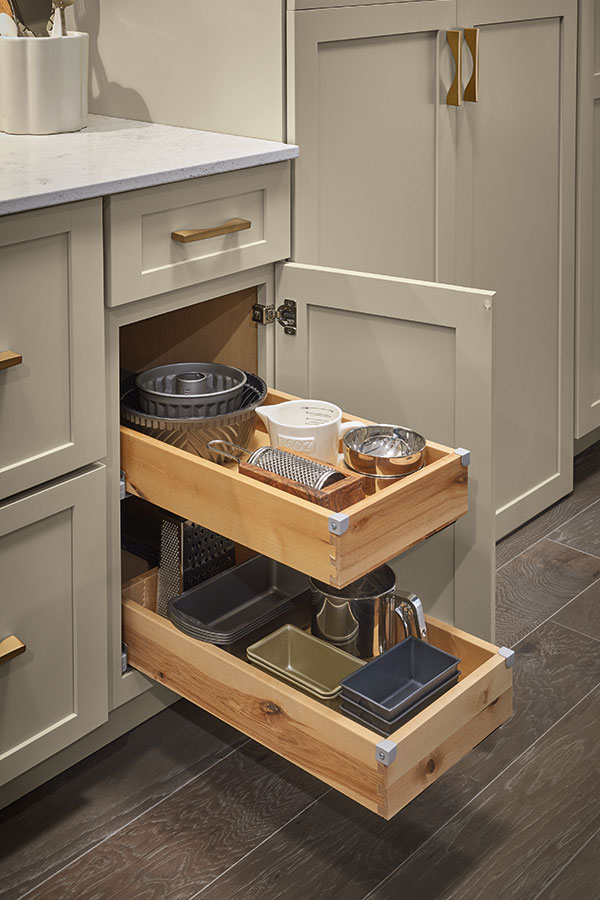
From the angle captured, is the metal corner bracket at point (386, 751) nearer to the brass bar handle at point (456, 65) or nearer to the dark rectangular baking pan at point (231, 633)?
the dark rectangular baking pan at point (231, 633)

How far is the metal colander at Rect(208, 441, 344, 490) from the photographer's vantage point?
144cm

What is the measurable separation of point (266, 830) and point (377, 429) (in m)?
0.62

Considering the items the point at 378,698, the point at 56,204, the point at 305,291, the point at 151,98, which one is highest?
the point at 151,98

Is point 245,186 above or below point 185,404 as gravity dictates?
above

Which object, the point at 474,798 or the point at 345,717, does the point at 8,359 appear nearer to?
the point at 345,717

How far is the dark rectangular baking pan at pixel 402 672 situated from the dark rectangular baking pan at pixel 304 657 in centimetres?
7

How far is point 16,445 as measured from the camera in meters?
1.44

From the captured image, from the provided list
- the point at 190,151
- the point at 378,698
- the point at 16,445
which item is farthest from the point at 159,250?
the point at 378,698

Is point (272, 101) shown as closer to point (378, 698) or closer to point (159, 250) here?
point (159, 250)

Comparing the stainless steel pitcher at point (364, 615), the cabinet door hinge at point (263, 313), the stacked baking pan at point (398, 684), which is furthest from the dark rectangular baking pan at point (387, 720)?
the cabinet door hinge at point (263, 313)

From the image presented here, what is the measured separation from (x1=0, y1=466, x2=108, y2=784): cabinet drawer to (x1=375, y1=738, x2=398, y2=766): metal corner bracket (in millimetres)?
523

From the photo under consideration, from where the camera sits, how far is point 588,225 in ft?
8.27

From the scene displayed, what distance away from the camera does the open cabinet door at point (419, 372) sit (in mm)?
1558

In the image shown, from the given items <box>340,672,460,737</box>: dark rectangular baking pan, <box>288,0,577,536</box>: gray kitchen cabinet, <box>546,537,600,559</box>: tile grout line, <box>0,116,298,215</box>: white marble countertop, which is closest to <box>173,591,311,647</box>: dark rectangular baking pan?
<box>340,672,460,737</box>: dark rectangular baking pan
